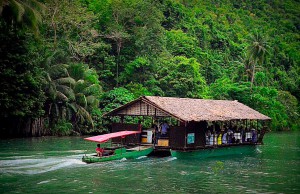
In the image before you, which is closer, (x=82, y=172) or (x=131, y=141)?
(x=82, y=172)

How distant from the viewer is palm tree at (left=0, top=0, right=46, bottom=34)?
22219mm

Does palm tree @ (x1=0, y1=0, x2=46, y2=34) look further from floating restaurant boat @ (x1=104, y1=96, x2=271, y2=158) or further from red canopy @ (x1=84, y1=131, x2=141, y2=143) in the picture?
red canopy @ (x1=84, y1=131, x2=141, y2=143)

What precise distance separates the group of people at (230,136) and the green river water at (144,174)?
1.07 m

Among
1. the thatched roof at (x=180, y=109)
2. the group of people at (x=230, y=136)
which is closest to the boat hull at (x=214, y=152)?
the group of people at (x=230, y=136)

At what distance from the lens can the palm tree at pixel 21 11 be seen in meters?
22.2

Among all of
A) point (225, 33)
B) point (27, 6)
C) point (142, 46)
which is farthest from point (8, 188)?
point (225, 33)

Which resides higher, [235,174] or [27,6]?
[27,6]

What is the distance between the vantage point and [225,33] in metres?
67.6

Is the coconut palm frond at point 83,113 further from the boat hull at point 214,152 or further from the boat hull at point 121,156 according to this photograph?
the boat hull at point 121,156

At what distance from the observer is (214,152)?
2520 centimetres

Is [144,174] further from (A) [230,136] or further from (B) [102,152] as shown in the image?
(A) [230,136]

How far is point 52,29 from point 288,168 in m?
24.3

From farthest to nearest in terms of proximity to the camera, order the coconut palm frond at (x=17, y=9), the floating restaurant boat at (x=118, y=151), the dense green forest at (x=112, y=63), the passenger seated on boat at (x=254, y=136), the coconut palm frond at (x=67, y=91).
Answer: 1. the coconut palm frond at (x=67, y=91)
2. the dense green forest at (x=112, y=63)
3. the passenger seated on boat at (x=254, y=136)
4. the coconut palm frond at (x=17, y=9)
5. the floating restaurant boat at (x=118, y=151)

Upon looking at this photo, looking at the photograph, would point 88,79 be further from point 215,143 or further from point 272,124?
point 272,124
